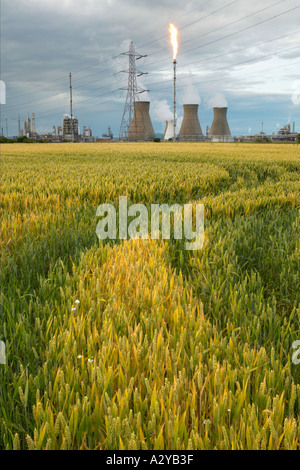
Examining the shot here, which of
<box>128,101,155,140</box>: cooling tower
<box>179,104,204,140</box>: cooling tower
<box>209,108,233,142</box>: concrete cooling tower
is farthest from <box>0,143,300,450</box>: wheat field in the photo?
<box>209,108,233,142</box>: concrete cooling tower

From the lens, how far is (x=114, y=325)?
1726 mm

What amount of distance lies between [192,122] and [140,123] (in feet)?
31.5

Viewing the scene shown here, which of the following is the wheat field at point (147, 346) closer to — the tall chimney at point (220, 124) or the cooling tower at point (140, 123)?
the cooling tower at point (140, 123)

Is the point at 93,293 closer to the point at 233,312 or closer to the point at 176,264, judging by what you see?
the point at 233,312

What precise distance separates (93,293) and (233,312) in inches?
28.6

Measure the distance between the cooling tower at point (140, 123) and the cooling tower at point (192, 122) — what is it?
716 cm

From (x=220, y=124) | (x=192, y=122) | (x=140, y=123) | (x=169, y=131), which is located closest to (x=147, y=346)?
(x=140, y=123)

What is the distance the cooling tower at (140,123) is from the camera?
67125mm

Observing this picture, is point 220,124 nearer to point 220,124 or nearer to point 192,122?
point 220,124

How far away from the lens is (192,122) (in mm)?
70062

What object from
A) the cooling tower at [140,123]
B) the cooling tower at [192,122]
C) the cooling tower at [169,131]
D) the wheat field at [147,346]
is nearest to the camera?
the wheat field at [147,346]

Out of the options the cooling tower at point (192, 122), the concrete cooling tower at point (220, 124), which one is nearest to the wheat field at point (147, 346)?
the cooling tower at point (192, 122)

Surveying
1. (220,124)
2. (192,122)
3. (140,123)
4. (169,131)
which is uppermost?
(192,122)

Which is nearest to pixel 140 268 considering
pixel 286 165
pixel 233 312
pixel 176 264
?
pixel 176 264
